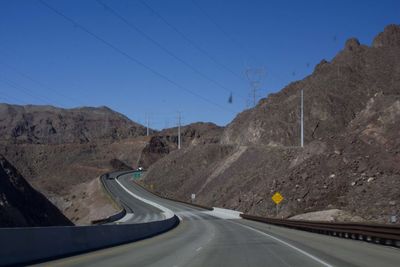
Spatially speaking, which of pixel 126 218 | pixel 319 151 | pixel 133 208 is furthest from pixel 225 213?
pixel 133 208

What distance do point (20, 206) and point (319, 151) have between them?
3261 cm

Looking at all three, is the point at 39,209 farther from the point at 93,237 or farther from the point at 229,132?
the point at 229,132

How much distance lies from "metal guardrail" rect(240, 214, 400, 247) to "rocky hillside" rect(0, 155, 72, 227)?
20877 mm

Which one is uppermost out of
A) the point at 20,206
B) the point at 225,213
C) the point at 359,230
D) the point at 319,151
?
the point at 319,151

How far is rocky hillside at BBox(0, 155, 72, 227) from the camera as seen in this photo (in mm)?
44906

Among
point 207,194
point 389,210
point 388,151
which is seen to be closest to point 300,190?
point 388,151

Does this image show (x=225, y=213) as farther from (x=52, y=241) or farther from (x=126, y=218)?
(x=52, y=241)

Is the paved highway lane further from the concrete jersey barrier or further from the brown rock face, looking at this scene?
the brown rock face

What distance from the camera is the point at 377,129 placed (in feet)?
211

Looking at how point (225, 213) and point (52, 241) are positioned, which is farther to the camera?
point (225, 213)

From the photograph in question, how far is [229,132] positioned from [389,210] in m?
82.8

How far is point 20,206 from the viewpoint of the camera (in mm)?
52906

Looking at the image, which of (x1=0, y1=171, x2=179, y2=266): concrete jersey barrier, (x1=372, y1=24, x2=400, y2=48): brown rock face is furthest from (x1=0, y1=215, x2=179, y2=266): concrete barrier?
(x1=372, y1=24, x2=400, y2=48): brown rock face

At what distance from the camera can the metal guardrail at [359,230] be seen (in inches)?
983
